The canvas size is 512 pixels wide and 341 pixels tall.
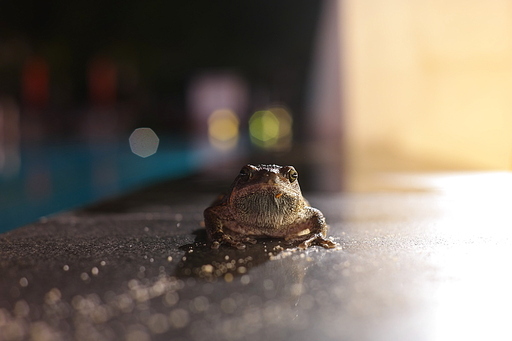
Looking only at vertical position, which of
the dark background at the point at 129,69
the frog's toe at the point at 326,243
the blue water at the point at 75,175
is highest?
the dark background at the point at 129,69

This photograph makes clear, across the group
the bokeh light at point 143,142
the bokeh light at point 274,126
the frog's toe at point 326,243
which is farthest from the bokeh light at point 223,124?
the frog's toe at point 326,243

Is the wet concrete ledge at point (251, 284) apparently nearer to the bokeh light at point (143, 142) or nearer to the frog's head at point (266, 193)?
the frog's head at point (266, 193)

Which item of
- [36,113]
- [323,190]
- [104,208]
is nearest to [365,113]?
[323,190]

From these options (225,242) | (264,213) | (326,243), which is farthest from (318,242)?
(225,242)

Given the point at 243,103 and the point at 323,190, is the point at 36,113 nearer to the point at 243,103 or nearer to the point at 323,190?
the point at 243,103

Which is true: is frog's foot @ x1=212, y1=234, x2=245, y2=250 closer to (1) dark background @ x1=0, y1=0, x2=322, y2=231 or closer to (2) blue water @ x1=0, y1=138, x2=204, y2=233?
(2) blue water @ x1=0, y1=138, x2=204, y2=233

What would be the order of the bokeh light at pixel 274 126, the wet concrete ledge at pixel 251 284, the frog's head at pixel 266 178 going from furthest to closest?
1. the bokeh light at pixel 274 126
2. the frog's head at pixel 266 178
3. the wet concrete ledge at pixel 251 284
